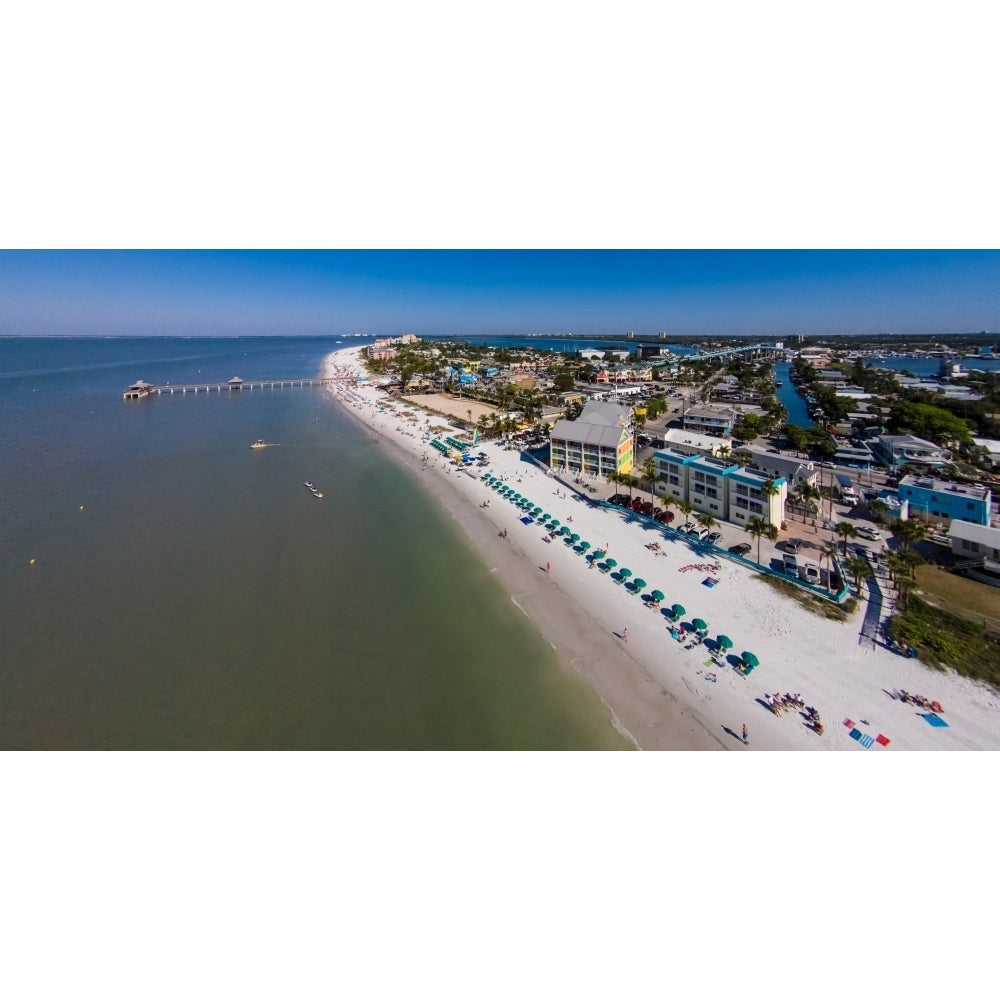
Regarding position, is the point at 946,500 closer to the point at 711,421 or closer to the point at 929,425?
the point at 929,425

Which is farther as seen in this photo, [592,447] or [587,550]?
[592,447]

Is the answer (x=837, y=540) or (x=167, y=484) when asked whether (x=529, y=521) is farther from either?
(x=167, y=484)

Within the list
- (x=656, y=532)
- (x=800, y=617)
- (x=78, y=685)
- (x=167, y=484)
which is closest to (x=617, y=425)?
(x=656, y=532)

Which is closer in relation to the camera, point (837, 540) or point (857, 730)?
point (857, 730)

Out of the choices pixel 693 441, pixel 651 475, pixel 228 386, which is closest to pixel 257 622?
pixel 651 475

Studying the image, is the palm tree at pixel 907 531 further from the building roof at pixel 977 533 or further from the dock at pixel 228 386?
the dock at pixel 228 386

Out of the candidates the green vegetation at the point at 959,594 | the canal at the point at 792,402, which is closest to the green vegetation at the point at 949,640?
the green vegetation at the point at 959,594

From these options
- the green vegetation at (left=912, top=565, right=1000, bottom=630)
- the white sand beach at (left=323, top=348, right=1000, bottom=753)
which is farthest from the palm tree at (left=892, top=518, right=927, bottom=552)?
the white sand beach at (left=323, top=348, right=1000, bottom=753)
